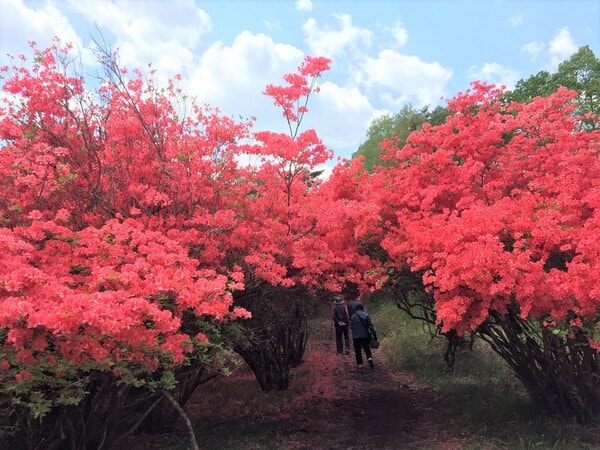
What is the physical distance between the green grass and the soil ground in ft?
1.03

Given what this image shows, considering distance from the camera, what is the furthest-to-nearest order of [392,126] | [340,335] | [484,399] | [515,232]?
[392,126] → [340,335] → [484,399] → [515,232]

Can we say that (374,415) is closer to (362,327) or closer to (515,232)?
(362,327)

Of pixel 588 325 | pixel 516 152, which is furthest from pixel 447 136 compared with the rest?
pixel 588 325

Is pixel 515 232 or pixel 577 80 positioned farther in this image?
pixel 577 80

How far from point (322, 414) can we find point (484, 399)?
2.88 m

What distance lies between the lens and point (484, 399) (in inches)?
302

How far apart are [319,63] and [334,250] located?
121 inches

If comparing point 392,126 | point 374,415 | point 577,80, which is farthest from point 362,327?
point 392,126

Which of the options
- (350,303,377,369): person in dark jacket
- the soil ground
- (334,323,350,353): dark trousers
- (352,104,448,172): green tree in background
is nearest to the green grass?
the soil ground

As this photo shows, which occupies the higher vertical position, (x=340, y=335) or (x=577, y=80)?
(x=577, y=80)

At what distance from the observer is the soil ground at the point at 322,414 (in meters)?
6.49

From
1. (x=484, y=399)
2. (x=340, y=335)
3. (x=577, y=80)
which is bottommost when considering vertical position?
(x=484, y=399)

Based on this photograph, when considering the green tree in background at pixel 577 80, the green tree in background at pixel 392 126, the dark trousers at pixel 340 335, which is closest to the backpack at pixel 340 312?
the dark trousers at pixel 340 335

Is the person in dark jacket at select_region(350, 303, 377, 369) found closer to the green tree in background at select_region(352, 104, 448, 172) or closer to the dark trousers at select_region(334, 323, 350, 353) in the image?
the dark trousers at select_region(334, 323, 350, 353)
